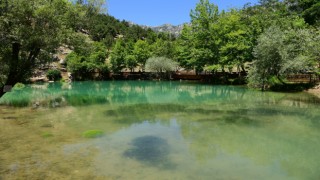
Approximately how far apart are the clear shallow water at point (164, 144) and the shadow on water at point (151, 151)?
40 millimetres

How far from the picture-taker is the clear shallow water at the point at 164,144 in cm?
1259

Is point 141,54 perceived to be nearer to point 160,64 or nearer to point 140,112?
point 160,64

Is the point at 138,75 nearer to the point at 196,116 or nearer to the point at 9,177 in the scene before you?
the point at 196,116

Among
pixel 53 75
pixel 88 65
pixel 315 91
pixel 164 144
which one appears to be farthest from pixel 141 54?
pixel 164 144

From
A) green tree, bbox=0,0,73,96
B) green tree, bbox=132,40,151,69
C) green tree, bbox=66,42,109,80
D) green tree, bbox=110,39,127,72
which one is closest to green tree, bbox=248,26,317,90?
green tree, bbox=0,0,73,96

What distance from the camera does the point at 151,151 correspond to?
15.6 metres

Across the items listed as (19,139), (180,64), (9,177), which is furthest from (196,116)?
(180,64)

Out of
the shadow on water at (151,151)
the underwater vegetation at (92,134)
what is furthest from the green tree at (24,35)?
the shadow on water at (151,151)

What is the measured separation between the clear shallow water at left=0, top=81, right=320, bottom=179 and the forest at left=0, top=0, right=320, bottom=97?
13.5 ft

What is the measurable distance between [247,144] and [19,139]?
12178mm

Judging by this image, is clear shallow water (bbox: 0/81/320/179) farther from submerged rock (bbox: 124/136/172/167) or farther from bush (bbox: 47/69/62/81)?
bush (bbox: 47/69/62/81)

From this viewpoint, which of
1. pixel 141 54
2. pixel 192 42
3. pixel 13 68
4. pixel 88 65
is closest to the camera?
pixel 13 68

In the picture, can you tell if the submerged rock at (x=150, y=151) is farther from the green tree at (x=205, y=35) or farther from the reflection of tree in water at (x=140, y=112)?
the green tree at (x=205, y=35)

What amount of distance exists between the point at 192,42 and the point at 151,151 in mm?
53661
